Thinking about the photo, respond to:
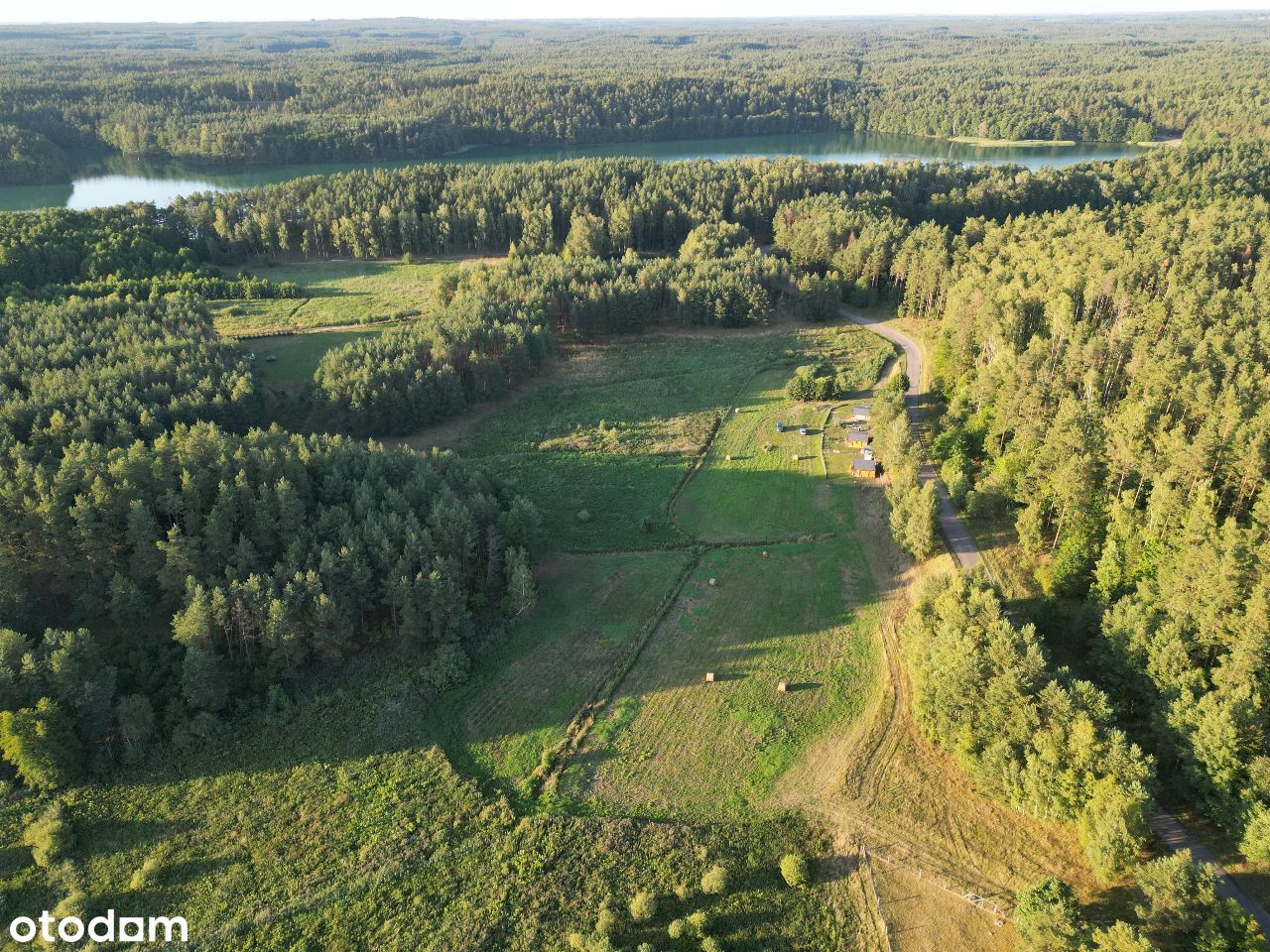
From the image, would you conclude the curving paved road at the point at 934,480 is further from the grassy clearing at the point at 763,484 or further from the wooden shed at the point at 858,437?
the grassy clearing at the point at 763,484

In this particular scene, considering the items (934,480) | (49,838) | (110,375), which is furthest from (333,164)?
(49,838)

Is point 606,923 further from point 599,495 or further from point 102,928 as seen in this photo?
point 599,495

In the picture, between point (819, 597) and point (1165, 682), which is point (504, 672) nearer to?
point (819, 597)

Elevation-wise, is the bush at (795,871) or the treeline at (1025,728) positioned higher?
the treeline at (1025,728)

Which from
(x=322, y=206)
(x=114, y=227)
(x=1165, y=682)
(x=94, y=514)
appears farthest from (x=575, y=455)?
(x=114, y=227)

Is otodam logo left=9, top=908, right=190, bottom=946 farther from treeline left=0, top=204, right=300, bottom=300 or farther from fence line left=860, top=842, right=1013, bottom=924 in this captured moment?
treeline left=0, top=204, right=300, bottom=300

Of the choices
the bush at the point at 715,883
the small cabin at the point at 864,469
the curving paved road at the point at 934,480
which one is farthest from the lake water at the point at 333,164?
the bush at the point at 715,883

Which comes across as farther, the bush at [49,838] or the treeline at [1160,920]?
the bush at [49,838]
